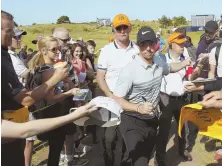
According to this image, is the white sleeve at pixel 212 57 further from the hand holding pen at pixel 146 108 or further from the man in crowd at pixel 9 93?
the man in crowd at pixel 9 93

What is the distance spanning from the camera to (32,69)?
4457 mm

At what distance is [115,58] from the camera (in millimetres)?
5148

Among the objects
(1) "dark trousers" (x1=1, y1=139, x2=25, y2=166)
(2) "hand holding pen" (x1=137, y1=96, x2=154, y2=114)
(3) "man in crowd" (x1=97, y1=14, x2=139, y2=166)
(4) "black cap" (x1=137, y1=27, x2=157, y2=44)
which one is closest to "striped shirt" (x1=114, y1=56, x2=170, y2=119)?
(4) "black cap" (x1=137, y1=27, x2=157, y2=44)

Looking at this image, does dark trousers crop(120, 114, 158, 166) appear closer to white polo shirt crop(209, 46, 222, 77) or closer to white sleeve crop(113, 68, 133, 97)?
white sleeve crop(113, 68, 133, 97)

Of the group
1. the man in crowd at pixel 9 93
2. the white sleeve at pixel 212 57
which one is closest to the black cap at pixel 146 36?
the man in crowd at pixel 9 93

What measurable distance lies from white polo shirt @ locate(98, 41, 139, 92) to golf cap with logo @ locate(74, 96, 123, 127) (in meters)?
1.79

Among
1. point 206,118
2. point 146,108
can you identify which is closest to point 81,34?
point 206,118

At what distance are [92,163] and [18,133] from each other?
12.1ft

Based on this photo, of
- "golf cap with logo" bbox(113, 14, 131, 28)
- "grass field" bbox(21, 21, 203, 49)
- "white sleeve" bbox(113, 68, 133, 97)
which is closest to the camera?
"white sleeve" bbox(113, 68, 133, 97)

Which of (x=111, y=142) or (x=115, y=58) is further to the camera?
(x=115, y=58)

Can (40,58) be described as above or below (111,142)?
above

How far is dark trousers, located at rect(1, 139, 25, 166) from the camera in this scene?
10.3 ft

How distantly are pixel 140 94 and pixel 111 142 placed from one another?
108 cm

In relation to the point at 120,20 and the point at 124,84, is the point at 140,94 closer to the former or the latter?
the point at 124,84
